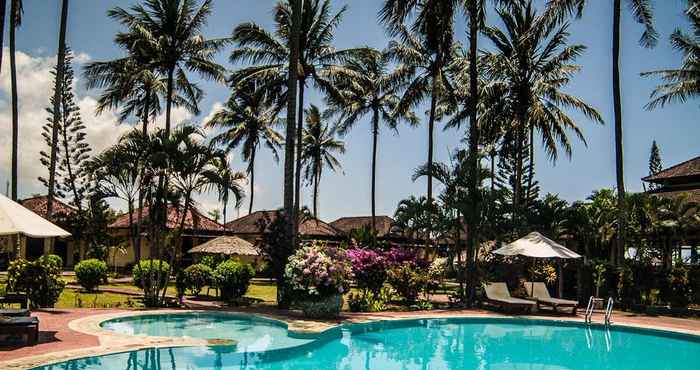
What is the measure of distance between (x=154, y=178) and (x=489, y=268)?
42.3 feet

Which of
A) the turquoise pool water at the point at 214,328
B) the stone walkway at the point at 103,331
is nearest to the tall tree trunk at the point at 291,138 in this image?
the turquoise pool water at the point at 214,328

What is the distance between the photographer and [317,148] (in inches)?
1608

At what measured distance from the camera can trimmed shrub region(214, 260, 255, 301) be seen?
18.5m

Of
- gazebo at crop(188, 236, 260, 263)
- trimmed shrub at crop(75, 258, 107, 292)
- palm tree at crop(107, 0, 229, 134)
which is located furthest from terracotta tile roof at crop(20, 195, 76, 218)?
gazebo at crop(188, 236, 260, 263)

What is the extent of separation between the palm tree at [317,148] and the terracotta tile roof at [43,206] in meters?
14.7

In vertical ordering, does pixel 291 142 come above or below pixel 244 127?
below

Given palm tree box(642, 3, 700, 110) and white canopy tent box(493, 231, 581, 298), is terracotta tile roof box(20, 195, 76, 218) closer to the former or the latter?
white canopy tent box(493, 231, 581, 298)

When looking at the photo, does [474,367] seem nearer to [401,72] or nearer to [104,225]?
[401,72]

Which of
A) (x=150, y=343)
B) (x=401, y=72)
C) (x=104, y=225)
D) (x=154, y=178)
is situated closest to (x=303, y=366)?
(x=150, y=343)

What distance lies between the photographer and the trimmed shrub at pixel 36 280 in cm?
1448

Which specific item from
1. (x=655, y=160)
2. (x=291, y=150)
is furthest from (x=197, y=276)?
(x=655, y=160)

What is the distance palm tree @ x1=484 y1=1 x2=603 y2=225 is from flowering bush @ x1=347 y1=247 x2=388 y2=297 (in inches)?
325

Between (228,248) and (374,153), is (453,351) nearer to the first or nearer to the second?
(228,248)

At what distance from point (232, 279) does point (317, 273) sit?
4.78 metres
